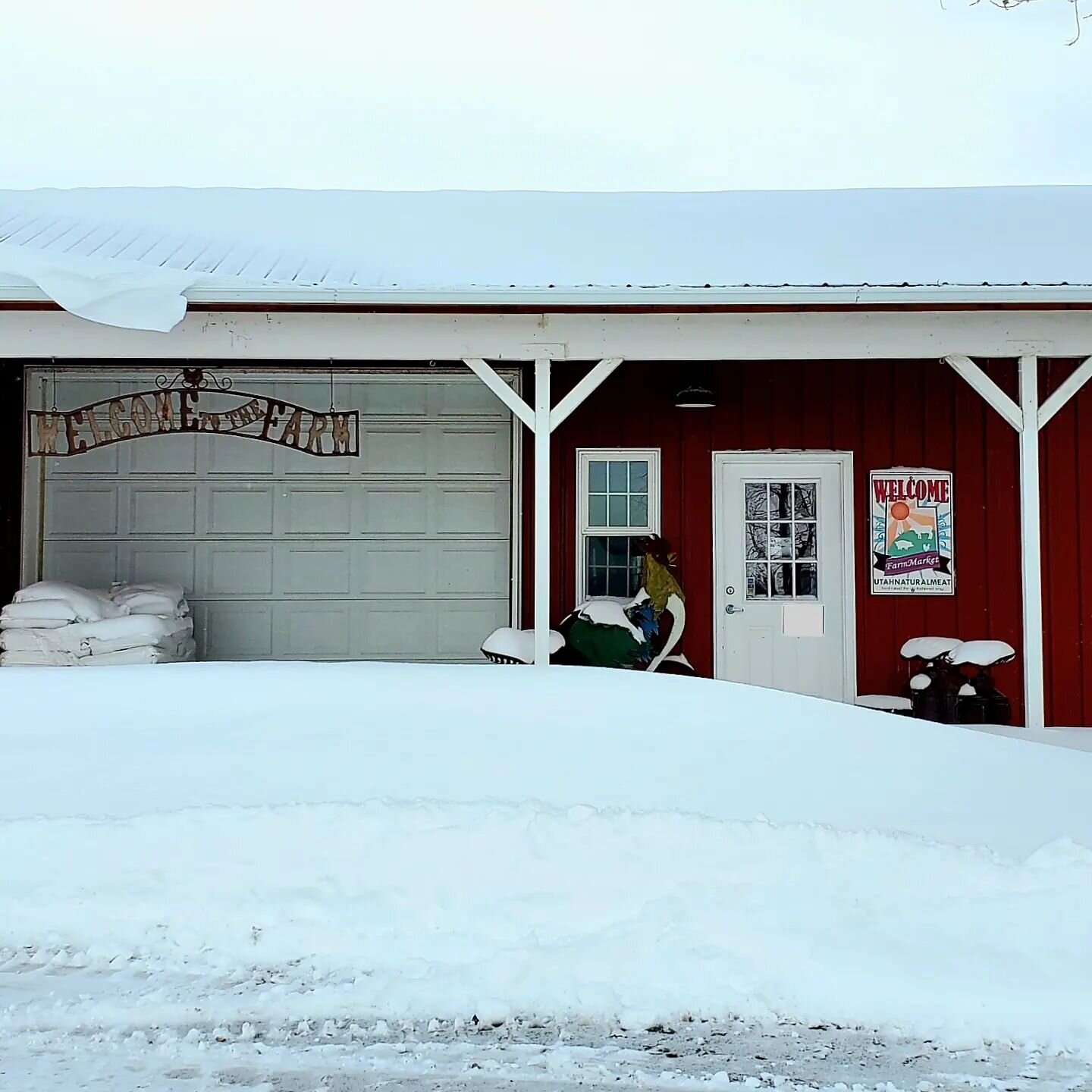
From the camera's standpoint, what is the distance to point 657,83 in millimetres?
23312

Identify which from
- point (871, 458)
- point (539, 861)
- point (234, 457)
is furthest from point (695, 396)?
point (539, 861)

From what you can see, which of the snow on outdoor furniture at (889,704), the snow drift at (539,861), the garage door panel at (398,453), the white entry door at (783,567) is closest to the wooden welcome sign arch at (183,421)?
the garage door panel at (398,453)

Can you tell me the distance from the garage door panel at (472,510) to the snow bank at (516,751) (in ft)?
9.13

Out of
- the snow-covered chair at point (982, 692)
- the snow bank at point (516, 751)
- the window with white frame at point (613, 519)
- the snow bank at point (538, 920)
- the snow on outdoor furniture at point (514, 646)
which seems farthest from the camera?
the window with white frame at point (613, 519)

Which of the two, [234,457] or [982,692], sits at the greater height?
[234,457]

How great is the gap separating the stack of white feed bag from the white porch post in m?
2.91

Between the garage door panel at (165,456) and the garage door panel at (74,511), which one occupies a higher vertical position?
the garage door panel at (165,456)

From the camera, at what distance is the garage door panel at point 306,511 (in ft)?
28.4

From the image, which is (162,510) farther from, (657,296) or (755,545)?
(755,545)

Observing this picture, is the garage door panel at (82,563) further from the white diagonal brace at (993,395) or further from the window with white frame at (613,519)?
the white diagonal brace at (993,395)

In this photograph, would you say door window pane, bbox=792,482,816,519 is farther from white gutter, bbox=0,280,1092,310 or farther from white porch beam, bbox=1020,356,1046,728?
white gutter, bbox=0,280,1092,310

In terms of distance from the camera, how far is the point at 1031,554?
6.35m

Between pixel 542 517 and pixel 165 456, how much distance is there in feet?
12.4

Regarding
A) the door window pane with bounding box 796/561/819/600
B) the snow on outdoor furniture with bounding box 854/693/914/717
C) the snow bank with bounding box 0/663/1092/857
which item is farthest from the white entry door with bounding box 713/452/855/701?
the snow bank with bounding box 0/663/1092/857
